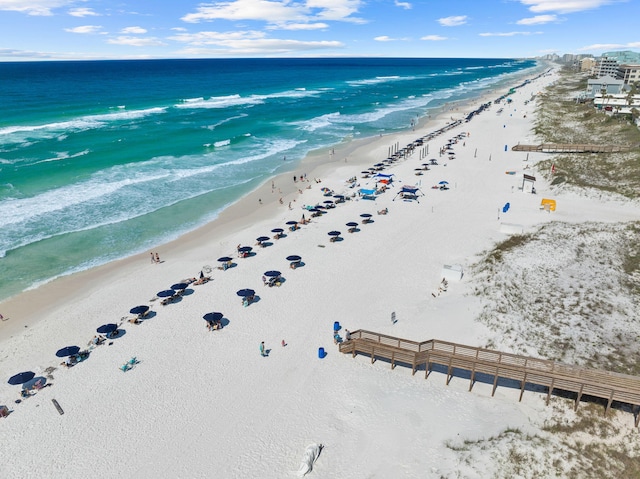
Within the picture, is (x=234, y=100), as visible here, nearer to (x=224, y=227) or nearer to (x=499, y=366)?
(x=224, y=227)

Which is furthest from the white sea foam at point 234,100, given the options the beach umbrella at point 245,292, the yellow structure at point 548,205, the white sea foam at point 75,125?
the beach umbrella at point 245,292

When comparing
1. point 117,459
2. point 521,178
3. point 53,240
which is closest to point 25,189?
point 53,240

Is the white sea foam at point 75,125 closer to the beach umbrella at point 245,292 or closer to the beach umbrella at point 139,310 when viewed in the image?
the beach umbrella at point 139,310

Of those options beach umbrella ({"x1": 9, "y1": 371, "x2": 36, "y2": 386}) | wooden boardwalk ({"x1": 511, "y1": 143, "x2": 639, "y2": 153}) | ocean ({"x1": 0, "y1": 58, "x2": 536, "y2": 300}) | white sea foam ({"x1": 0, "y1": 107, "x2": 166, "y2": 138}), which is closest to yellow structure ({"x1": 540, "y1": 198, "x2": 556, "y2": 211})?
wooden boardwalk ({"x1": 511, "y1": 143, "x2": 639, "y2": 153})

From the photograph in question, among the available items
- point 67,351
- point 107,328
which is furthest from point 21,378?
point 107,328

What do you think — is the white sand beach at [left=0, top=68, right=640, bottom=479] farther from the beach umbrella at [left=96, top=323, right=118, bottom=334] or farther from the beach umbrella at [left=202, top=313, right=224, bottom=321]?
the beach umbrella at [left=202, top=313, right=224, bottom=321]

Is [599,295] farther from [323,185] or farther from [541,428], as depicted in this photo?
[323,185]
